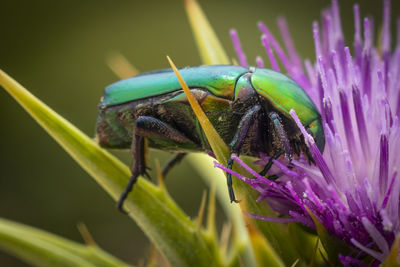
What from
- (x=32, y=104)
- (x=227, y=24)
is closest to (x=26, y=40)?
(x=227, y=24)

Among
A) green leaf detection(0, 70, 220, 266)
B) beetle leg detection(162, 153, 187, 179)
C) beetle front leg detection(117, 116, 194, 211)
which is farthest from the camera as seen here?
beetle leg detection(162, 153, 187, 179)

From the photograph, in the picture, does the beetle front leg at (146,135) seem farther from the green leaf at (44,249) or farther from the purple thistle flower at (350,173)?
the green leaf at (44,249)

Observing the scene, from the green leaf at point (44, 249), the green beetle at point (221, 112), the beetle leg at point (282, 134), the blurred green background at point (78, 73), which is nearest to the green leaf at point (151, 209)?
the green beetle at point (221, 112)

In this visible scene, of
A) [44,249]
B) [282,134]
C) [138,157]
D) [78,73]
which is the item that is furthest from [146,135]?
[78,73]

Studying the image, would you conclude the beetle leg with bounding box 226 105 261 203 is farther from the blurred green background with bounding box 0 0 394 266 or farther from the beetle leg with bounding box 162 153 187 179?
the blurred green background with bounding box 0 0 394 266

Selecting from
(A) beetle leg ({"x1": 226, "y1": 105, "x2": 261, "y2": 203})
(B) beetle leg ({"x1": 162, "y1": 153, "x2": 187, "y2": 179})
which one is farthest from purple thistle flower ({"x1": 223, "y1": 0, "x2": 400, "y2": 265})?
(B) beetle leg ({"x1": 162, "y1": 153, "x2": 187, "y2": 179})

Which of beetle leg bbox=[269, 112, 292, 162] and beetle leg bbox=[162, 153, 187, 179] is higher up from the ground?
beetle leg bbox=[269, 112, 292, 162]
